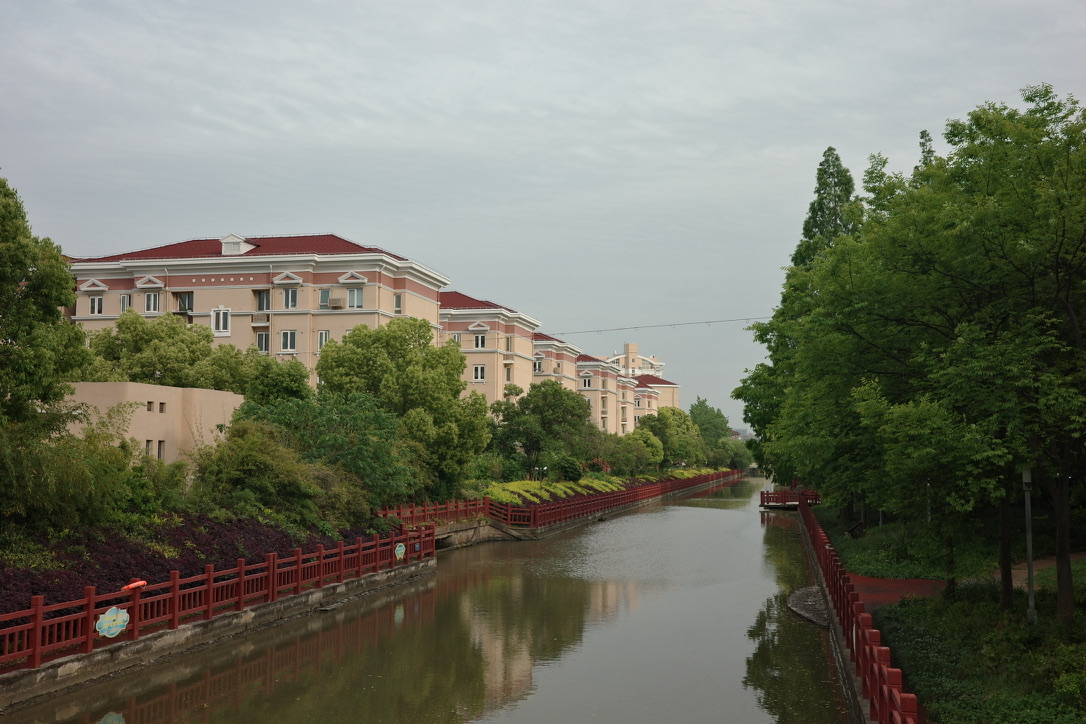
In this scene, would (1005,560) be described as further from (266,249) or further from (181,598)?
(266,249)

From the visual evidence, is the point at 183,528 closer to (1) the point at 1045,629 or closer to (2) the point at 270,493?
(2) the point at 270,493

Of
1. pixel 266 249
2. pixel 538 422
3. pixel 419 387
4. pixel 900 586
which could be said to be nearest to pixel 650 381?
pixel 538 422

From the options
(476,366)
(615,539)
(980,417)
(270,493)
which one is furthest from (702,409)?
(980,417)

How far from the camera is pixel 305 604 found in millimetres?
22328

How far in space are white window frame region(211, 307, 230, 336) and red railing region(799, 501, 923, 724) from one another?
4198cm

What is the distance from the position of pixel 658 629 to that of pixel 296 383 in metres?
17.9

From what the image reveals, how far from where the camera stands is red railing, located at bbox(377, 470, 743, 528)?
3559 centimetres

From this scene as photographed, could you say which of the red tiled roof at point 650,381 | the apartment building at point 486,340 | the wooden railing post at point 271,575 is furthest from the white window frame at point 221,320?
the red tiled roof at point 650,381

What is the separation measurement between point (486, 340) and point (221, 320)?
22.7 m

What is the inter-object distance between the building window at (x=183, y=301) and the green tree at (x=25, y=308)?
1512 inches

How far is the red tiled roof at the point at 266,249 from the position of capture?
5550cm

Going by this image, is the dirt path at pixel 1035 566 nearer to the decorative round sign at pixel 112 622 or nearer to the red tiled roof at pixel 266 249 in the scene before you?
the decorative round sign at pixel 112 622

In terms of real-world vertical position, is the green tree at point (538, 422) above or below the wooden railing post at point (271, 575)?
above

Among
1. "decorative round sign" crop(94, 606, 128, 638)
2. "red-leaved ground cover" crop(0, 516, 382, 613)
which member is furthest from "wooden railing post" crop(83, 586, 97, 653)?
"red-leaved ground cover" crop(0, 516, 382, 613)
